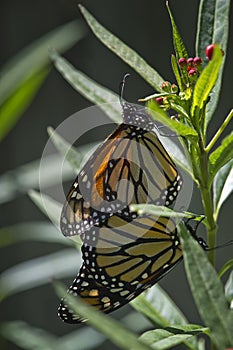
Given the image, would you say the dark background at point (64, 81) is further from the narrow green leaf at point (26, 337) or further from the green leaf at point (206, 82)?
the green leaf at point (206, 82)

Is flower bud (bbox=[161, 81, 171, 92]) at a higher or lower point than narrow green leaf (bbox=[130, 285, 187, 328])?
higher

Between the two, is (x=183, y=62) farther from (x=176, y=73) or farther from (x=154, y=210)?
(x=154, y=210)

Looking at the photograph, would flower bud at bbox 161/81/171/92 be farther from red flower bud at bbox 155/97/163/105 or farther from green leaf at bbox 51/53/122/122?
green leaf at bbox 51/53/122/122

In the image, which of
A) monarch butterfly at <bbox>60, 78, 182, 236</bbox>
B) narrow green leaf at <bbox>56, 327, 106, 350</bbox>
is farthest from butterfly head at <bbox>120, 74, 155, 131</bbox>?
narrow green leaf at <bbox>56, 327, 106, 350</bbox>

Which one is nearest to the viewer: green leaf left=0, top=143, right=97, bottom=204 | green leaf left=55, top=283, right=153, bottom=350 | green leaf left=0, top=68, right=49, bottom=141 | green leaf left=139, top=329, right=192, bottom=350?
green leaf left=55, top=283, right=153, bottom=350

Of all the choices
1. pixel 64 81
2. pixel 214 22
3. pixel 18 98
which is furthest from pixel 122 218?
pixel 64 81

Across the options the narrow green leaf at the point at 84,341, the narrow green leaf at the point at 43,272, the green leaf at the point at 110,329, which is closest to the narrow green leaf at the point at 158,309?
the green leaf at the point at 110,329
